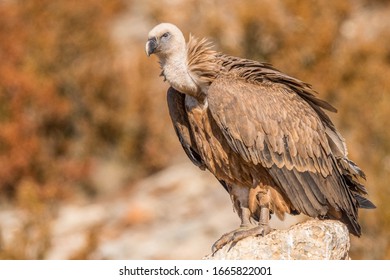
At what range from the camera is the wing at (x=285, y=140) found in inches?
317

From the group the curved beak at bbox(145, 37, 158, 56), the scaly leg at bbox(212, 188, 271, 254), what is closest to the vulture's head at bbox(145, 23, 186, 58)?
the curved beak at bbox(145, 37, 158, 56)

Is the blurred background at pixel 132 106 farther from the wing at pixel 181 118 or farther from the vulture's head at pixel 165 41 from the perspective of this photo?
the vulture's head at pixel 165 41

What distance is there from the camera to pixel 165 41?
26.7ft

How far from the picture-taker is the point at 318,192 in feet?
27.0

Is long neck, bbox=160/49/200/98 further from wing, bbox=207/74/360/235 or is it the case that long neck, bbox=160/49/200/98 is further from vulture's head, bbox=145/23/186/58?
wing, bbox=207/74/360/235

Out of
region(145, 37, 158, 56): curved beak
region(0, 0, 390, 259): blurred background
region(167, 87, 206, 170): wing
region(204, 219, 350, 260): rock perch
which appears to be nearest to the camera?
region(204, 219, 350, 260): rock perch

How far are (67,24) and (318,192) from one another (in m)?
19.6

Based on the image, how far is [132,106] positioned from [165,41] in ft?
53.3

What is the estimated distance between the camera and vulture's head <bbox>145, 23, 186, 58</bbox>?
26.6 ft

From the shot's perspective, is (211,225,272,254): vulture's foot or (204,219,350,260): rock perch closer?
(204,219,350,260): rock perch

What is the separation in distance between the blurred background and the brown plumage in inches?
356

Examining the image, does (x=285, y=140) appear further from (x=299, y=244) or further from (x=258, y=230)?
(x=299, y=244)

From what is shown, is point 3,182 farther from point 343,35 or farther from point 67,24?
point 343,35

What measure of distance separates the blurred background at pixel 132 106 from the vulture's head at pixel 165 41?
935 centimetres
